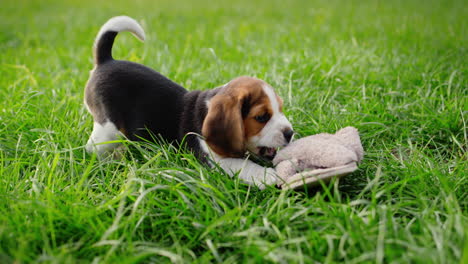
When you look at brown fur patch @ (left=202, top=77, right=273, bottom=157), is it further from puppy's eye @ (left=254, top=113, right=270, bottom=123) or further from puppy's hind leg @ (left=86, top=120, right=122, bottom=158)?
puppy's hind leg @ (left=86, top=120, right=122, bottom=158)

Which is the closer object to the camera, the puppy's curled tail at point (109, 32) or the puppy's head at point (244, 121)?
the puppy's head at point (244, 121)

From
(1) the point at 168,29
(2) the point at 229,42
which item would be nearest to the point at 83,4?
(1) the point at 168,29

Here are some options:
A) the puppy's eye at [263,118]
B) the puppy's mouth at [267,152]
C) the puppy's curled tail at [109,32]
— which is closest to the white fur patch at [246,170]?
the puppy's mouth at [267,152]

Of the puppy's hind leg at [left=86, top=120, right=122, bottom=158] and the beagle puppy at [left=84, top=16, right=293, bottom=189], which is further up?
the beagle puppy at [left=84, top=16, right=293, bottom=189]

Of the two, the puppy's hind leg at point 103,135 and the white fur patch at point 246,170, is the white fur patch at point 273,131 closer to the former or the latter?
the white fur patch at point 246,170

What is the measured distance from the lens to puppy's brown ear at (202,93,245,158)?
270 centimetres

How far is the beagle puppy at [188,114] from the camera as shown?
275 cm

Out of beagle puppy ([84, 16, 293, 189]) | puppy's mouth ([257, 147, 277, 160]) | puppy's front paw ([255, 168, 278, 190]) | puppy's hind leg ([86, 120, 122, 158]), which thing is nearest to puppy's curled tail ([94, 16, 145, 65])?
beagle puppy ([84, 16, 293, 189])

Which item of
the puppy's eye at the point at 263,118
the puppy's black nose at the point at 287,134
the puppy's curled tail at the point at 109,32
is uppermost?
the puppy's curled tail at the point at 109,32

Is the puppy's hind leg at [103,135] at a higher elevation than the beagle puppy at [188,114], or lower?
lower

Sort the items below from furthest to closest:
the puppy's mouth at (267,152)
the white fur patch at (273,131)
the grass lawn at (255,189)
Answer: the puppy's mouth at (267,152) < the white fur patch at (273,131) < the grass lawn at (255,189)

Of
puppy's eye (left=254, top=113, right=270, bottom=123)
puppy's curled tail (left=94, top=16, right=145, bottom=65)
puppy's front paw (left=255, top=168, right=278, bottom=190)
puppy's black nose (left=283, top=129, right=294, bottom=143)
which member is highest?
puppy's curled tail (left=94, top=16, right=145, bottom=65)

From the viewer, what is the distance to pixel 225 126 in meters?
2.71

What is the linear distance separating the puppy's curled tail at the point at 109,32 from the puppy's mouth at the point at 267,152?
59.8 inches
